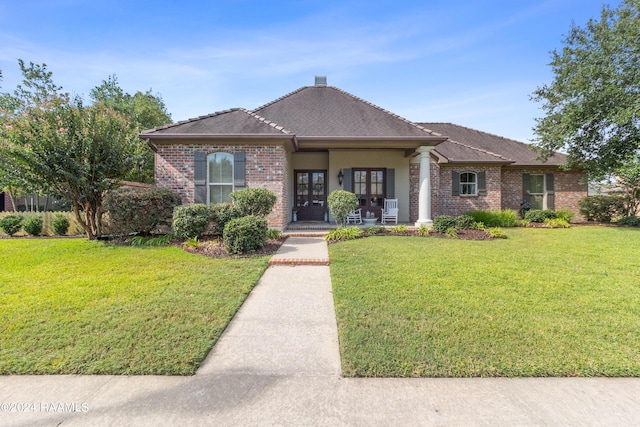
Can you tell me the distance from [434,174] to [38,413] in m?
13.8

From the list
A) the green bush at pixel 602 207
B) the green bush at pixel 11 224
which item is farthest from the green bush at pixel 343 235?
the green bush at pixel 602 207

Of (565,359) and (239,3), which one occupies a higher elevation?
(239,3)

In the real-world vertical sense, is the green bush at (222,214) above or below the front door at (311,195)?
below

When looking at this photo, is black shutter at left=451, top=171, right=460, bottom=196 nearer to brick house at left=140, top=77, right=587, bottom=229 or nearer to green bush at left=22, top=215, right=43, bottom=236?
brick house at left=140, top=77, right=587, bottom=229

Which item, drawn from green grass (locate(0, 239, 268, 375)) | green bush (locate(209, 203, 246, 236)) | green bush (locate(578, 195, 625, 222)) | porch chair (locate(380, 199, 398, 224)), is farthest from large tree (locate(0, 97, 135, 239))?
green bush (locate(578, 195, 625, 222))

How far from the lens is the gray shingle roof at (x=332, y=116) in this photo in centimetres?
1026

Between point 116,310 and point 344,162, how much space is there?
1013 cm

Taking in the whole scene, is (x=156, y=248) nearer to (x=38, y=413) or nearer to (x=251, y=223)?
(x=251, y=223)

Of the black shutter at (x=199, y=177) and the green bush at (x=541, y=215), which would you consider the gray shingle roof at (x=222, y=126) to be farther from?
the green bush at (x=541, y=215)

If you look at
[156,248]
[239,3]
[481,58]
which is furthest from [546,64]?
[156,248]

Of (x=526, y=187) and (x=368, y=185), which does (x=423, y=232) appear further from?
(x=526, y=187)

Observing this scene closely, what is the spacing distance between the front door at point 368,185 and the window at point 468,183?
14.5ft

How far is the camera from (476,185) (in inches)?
542

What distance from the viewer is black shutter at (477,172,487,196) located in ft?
45.0
